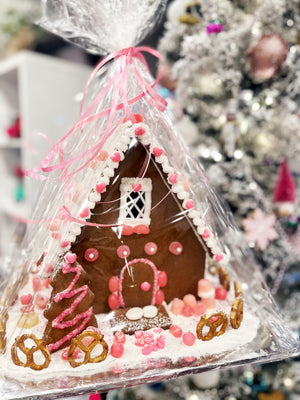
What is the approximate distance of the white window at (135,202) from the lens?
851 mm

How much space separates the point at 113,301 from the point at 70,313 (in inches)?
5.6

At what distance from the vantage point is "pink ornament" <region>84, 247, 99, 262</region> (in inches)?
33.2

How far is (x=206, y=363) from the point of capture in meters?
0.74

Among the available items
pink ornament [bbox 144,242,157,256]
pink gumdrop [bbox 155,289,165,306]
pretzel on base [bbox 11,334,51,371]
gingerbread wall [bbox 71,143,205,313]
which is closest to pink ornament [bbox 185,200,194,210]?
gingerbread wall [bbox 71,143,205,313]

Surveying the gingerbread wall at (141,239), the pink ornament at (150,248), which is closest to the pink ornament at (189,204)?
the gingerbread wall at (141,239)

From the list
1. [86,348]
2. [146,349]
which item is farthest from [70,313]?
[146,349]

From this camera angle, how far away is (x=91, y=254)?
33.2 inches

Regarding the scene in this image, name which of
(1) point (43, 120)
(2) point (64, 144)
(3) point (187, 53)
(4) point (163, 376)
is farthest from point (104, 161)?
(1) point (43, 120)

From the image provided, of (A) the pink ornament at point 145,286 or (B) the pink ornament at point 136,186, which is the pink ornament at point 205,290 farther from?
(B) the pink ornament at point 136,186

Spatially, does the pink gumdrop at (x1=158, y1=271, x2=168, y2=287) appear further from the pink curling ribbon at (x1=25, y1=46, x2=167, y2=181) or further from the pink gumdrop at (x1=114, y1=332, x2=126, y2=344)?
the pink curling ribbon at (x1=25, y1=46, x2=167, y2=181)

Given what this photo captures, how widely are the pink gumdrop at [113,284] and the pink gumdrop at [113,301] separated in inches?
0.6

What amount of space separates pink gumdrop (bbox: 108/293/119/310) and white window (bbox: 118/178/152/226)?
198 millimetres

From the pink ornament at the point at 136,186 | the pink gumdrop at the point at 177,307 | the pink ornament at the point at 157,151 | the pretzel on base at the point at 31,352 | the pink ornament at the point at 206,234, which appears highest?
the pink ornament at the point at 157,151

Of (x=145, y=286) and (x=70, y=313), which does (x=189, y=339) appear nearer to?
(x=145, y=286)
